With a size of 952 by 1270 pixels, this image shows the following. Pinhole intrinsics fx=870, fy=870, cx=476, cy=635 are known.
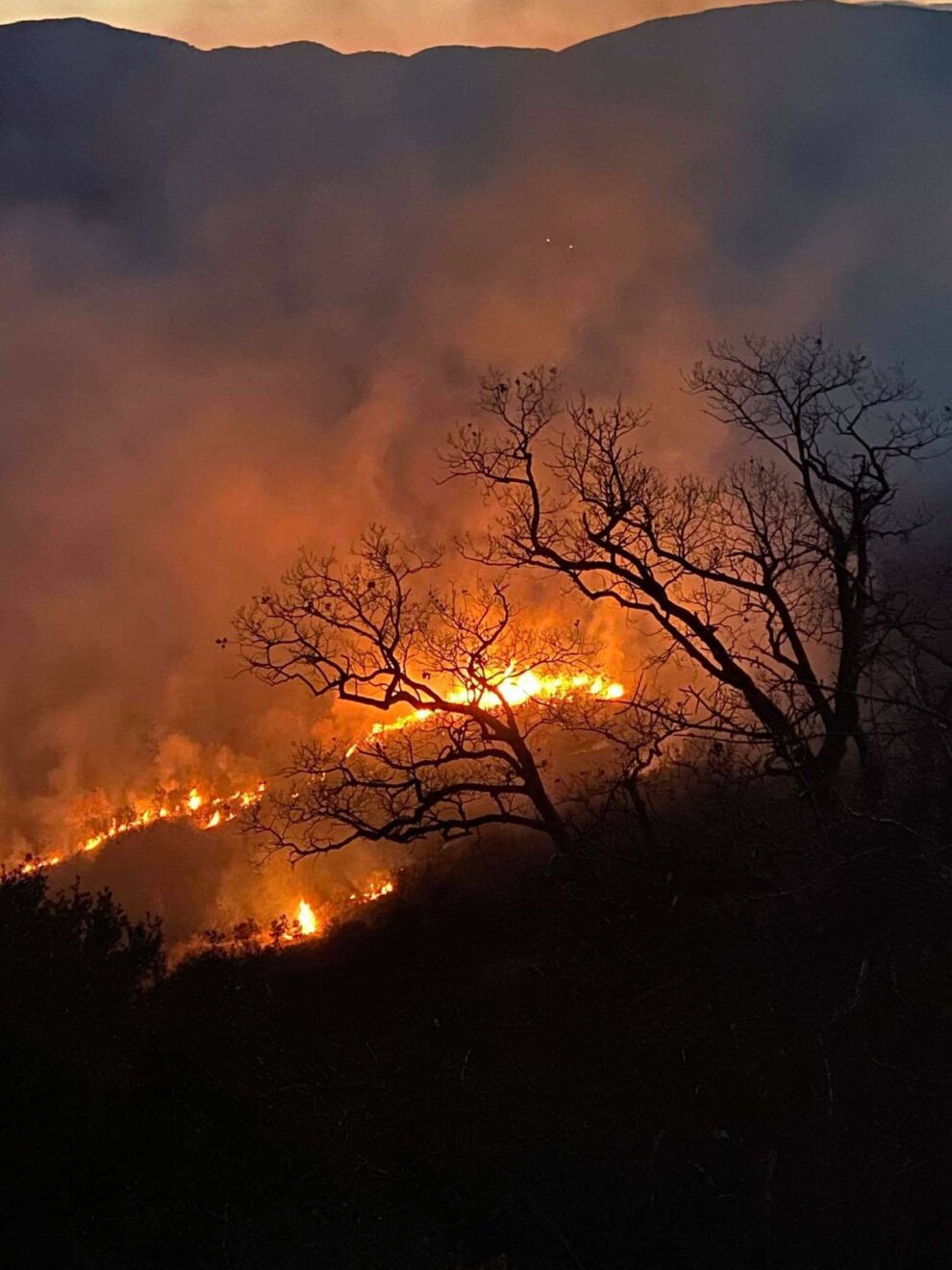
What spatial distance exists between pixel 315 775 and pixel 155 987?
3896mm

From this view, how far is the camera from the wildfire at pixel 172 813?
34.2 meters

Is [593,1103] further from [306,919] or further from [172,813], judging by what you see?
[172,813]

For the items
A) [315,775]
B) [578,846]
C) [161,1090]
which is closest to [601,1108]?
[578,846]

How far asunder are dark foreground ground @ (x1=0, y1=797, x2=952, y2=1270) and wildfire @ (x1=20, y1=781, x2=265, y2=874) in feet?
78.0

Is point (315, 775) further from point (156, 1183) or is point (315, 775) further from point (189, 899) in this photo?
point (189, 899)

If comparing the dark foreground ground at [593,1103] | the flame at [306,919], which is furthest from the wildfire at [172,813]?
the dark foreground ground at [593,1103]

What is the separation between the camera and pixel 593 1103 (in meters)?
8.20

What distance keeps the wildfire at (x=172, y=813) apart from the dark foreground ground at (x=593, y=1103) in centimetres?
2379

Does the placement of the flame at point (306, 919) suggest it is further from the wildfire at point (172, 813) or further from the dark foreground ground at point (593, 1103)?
the dark foreground ground at point (593, 1103)

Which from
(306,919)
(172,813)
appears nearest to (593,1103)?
(306,919)

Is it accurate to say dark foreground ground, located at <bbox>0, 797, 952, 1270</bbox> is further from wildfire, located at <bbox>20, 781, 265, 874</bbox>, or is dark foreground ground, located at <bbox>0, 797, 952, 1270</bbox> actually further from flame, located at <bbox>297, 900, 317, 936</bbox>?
wildfire, located at <bbox>20, 781, 265, 874</bbox>

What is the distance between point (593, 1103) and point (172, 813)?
30.1 meters

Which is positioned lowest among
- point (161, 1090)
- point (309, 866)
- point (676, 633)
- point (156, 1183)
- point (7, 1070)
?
point (156, 1183)

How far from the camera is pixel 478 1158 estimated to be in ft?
26.1
